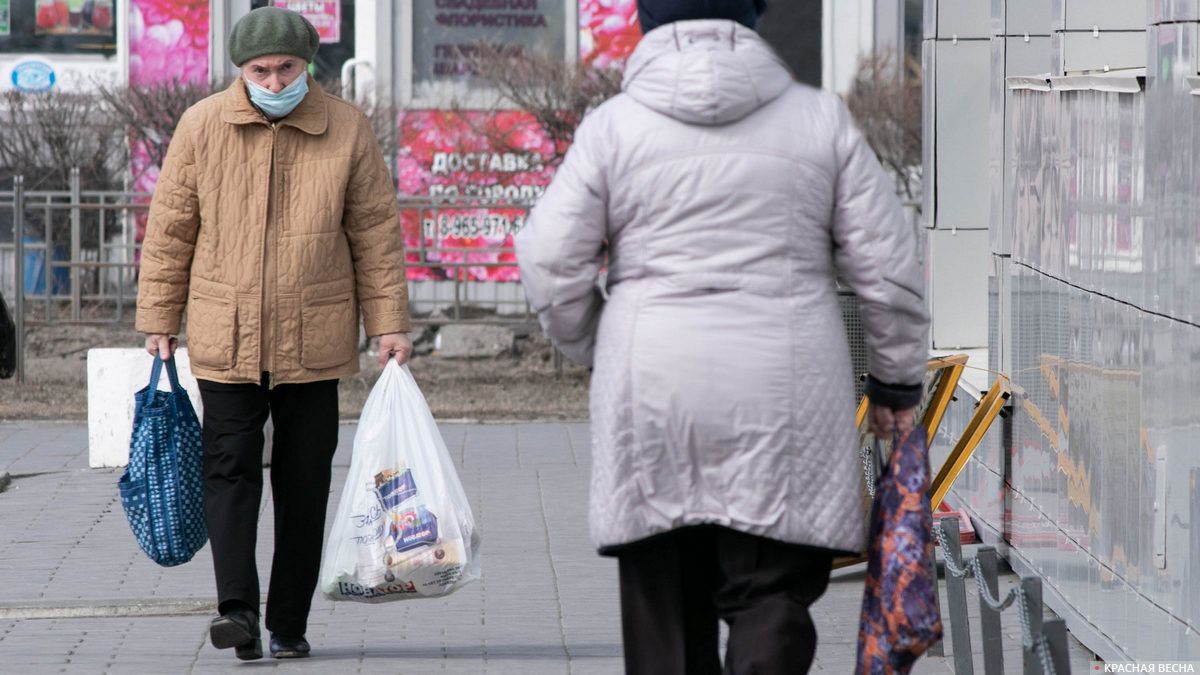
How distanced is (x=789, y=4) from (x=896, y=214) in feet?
12.8

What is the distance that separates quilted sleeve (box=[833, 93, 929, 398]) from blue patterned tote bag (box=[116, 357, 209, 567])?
2449 millimetres

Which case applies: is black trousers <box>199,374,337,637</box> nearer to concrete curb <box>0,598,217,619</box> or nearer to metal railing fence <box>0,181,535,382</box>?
concrete curb <box>0,598,217,619</box>

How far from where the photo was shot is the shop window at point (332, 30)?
19.5 metres

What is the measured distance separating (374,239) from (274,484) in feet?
2.36

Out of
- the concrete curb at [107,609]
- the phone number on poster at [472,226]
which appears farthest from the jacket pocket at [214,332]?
the phone number on poster at [472,226]

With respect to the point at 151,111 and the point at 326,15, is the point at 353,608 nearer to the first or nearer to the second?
the point at 151,111

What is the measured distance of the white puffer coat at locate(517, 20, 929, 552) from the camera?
3.39 meters

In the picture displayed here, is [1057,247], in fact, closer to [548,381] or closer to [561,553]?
[561,553]

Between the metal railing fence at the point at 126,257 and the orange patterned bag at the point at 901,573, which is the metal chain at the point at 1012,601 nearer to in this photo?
the orange patterned bag at the point at 901,573

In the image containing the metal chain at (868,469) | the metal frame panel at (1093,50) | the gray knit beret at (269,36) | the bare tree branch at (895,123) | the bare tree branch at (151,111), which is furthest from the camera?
the bare tree branch at (895,123)

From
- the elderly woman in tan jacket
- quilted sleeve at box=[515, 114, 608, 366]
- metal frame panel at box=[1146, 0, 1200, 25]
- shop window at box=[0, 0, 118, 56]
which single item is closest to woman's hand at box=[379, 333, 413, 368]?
the elderly woman in tan jacket

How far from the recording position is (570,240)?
342 cm

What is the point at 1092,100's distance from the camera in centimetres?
552

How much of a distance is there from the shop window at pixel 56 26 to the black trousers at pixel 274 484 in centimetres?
1518
